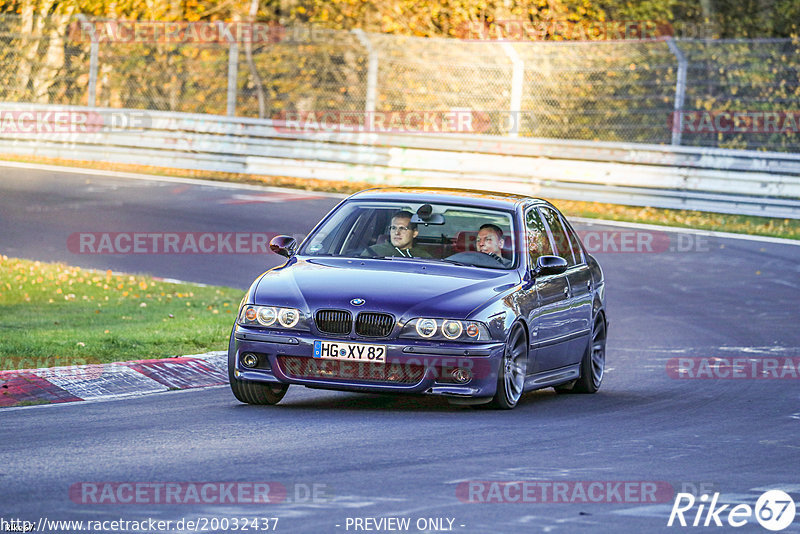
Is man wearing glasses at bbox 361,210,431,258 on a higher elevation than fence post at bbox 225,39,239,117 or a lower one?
lower

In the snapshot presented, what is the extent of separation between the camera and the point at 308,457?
311 inches

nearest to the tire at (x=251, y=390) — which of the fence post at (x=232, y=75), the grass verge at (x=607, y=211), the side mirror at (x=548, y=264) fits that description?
the side mirror at (x=548, y=264)

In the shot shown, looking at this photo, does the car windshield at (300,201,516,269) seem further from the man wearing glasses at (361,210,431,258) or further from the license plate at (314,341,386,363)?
the license plate at (314,341,386,363)

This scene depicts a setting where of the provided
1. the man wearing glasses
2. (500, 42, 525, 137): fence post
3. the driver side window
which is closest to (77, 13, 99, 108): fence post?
(500, 42, 525, 137): fence post

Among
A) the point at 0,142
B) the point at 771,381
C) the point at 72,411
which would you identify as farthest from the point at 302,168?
the point at 72,411

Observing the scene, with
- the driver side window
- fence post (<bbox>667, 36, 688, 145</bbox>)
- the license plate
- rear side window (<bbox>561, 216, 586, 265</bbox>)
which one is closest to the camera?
the license plate

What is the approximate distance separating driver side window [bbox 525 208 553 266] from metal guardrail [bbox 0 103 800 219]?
12.4 m

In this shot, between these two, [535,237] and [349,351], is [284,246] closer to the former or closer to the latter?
[349,351]

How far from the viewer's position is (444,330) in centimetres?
956

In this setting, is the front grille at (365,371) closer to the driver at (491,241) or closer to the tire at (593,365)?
the driver at (491,241)

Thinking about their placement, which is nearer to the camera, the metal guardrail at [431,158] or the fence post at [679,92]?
the metal guardrail at [431,158]

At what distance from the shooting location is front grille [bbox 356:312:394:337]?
9.51 metres

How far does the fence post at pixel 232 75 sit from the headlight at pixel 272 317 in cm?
1849

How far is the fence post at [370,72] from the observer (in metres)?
27.1
